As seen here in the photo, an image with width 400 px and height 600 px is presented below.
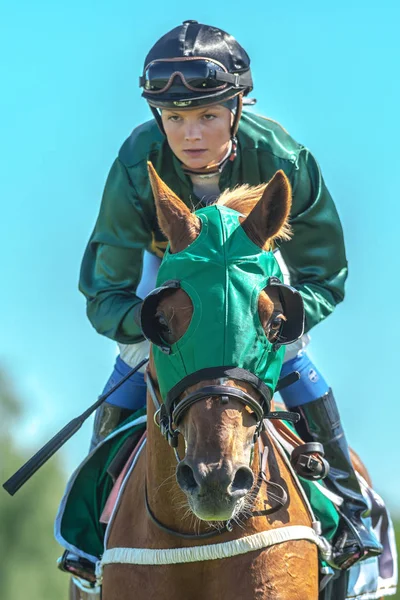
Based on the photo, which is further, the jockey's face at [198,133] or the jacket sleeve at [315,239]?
the jacket sleeve at [315,239]

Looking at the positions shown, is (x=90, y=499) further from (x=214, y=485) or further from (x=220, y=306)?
(x=214, y=485)

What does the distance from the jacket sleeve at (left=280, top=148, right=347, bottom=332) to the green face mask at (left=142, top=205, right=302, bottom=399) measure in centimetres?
158

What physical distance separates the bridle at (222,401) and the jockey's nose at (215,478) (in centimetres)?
33

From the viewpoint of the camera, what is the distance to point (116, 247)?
8.00 meters

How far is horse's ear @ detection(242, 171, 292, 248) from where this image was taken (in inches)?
248

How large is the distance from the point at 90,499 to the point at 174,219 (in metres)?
2.07

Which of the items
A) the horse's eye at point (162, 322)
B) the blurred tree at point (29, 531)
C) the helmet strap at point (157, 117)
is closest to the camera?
the horse's eye at point (162, 322)

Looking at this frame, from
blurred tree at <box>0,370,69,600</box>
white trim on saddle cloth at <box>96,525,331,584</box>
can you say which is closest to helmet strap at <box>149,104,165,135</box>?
white trim on saddle cloth at <box>96,525,331,584</box>

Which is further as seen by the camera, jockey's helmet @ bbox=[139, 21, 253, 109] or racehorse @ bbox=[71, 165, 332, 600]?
jockey's helmet @ bbox=[139, 21, 253, 109]

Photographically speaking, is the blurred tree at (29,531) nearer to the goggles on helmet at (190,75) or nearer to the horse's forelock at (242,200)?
the goggles on helmet at (190,75)

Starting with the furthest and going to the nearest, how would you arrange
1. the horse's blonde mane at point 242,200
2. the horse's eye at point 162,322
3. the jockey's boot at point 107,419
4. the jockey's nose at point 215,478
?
the jockey's boot at point 107,419
the horse's blonde mane at point 242,200
the horse's eye at point 162,322
the jockey's nose at point 215,478

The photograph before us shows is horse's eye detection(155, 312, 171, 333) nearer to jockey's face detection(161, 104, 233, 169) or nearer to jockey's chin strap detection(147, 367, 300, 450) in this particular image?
→ jockey's chin strap detection(147, 367, 300, 450)

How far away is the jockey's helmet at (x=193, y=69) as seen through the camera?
303 inches

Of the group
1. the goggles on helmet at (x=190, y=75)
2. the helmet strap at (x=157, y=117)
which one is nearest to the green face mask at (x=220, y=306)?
the goggles on helmet at (x=190, y=75)
